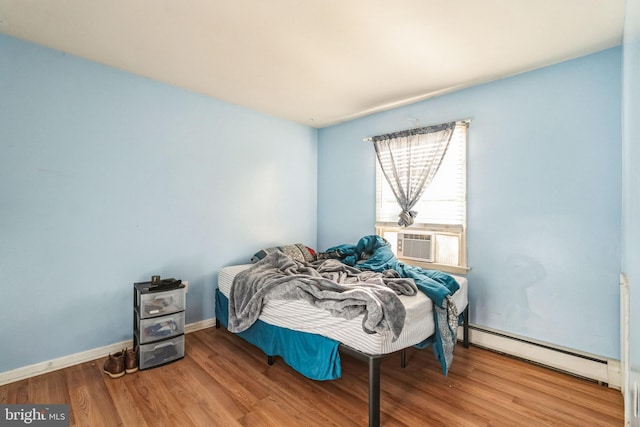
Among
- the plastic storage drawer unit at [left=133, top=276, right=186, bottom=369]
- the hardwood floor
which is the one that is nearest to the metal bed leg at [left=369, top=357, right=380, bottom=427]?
the hardwood floor

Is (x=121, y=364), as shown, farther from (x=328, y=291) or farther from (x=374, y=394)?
(x=374, y=394)

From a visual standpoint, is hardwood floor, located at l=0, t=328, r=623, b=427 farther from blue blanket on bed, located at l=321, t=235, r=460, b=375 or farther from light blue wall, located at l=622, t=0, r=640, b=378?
light blue wall, located at l=622, t=0, r=640, b=378

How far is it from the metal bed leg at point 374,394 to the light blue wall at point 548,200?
5.49 feet

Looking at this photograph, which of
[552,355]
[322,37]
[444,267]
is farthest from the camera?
[444,267]

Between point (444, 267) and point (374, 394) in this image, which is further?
point (444, 267)

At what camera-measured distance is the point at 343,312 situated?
1.90m

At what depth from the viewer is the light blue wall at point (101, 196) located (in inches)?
87.7

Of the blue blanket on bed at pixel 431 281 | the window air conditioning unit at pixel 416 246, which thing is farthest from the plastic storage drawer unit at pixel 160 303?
the window air conditioning unit at pixel 416 246

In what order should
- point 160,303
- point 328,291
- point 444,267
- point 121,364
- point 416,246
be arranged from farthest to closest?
1. point 416,246
2. point 444,267
3. point 160,303
4. point 121,364
5. point 328,291

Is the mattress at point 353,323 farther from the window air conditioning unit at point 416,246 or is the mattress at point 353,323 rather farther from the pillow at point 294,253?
the pillow at point 294,253

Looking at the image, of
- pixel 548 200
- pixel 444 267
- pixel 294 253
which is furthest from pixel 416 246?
pixel 294 253

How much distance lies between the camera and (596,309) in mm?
2297

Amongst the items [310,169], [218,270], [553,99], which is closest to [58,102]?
[218,270]

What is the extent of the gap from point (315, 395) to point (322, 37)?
2595 millimetres
